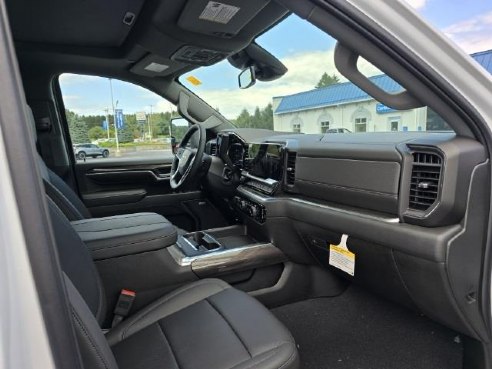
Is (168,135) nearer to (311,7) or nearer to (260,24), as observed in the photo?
(260,24)

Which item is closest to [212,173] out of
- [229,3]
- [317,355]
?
[229,3]

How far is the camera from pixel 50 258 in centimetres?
52

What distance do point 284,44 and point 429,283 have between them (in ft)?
5.27

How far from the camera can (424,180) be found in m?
1.06

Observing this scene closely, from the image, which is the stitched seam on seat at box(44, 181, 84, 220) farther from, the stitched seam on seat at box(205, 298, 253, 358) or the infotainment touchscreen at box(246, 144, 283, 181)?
the infotainment touchscreen at box(246, 144, 283, 181)

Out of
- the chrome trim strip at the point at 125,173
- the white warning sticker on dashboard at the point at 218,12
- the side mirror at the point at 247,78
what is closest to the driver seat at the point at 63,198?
the chrome trim strip at the point at 125,173

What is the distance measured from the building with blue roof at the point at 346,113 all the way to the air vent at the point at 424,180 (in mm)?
135

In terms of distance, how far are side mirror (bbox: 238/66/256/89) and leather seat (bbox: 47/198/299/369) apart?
5.13 ft

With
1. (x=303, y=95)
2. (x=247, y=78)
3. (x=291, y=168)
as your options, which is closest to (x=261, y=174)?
(x=291, y=168)

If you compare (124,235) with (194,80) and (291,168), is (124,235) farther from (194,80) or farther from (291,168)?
(194,80)

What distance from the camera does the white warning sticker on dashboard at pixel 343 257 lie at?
56.0 inches

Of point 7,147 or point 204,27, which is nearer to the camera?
point 7,147

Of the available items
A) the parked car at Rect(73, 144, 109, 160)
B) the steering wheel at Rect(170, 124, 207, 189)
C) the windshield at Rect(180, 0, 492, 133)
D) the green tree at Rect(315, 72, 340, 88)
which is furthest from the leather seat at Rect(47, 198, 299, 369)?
the parked car at Rect(73, 144, 109, 160)

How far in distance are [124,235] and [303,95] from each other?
1215mm
